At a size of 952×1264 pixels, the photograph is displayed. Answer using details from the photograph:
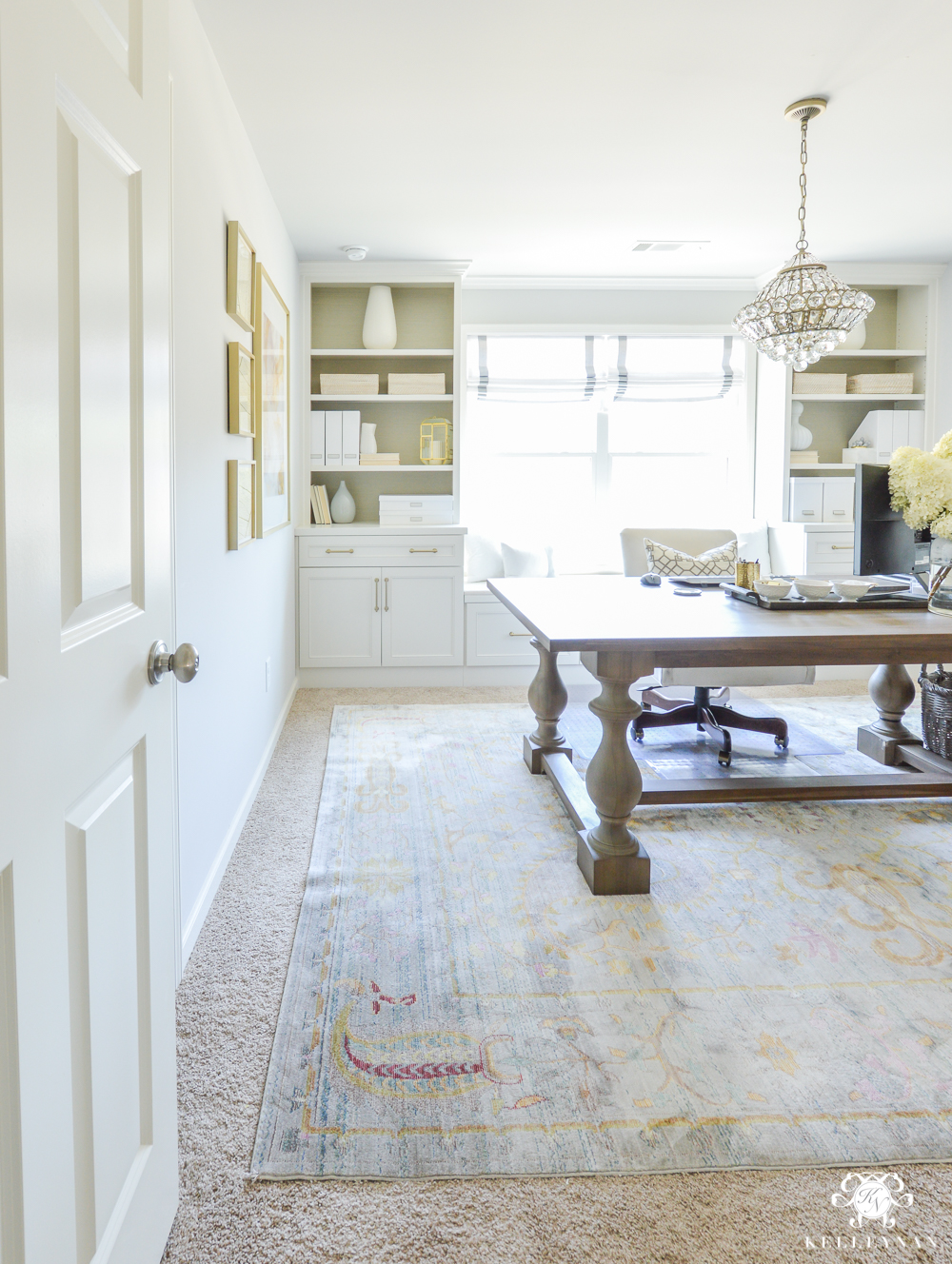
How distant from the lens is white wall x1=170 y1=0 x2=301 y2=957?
7.16 feet

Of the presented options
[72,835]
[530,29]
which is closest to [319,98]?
[530,29]

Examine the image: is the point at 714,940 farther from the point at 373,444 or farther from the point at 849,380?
the point at 849,380

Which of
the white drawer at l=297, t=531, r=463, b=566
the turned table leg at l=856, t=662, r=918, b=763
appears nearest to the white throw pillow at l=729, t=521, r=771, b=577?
the white drawer at l=297, t=531, r=463, b=566

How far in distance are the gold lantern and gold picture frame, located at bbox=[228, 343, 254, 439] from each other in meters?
2.44

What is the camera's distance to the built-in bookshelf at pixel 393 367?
547 centimetres

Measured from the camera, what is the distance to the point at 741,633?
2.54 meters

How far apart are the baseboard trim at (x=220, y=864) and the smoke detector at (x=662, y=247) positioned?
3192mm

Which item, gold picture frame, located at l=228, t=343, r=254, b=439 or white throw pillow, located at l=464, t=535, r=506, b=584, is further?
white throw pillow, located at l=464, t=535, r=506, b=584

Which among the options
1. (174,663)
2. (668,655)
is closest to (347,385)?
(668,655)

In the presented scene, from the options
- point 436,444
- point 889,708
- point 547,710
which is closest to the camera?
point 547,710

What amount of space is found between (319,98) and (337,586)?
270 centimetres

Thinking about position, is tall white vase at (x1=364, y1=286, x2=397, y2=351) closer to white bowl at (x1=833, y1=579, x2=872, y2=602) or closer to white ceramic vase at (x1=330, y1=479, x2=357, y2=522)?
white ceramic vase at (x1=330, y1=479, x2=357, y2=522)

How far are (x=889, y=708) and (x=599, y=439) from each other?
277 cm

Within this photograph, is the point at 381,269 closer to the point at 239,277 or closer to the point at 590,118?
the point at 590,118
